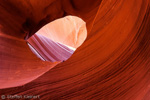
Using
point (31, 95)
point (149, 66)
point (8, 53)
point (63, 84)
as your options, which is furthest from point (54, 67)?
point (149, 66)

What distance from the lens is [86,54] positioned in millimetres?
1074

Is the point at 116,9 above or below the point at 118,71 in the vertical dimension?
above

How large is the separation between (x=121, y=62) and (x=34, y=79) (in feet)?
2.15

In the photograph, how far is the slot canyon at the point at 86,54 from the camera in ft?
2.56

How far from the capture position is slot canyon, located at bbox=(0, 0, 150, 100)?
78 cm

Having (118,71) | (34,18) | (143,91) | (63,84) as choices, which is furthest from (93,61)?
(34,18)

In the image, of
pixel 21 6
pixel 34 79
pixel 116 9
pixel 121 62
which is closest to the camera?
pixel 21 6

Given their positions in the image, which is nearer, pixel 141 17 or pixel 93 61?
pixel 141 17

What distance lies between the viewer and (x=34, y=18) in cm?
80

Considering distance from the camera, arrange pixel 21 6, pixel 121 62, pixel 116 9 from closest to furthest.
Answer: pixel 21 6 < pixel 116 9 < pixel 121 62

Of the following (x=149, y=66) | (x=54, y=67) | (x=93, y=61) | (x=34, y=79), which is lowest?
(x=34, y=79)

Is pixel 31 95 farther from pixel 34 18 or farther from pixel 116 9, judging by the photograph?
pixel 116 9

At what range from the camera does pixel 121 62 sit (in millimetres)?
1009

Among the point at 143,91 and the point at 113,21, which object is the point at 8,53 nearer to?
the point at 113,21
